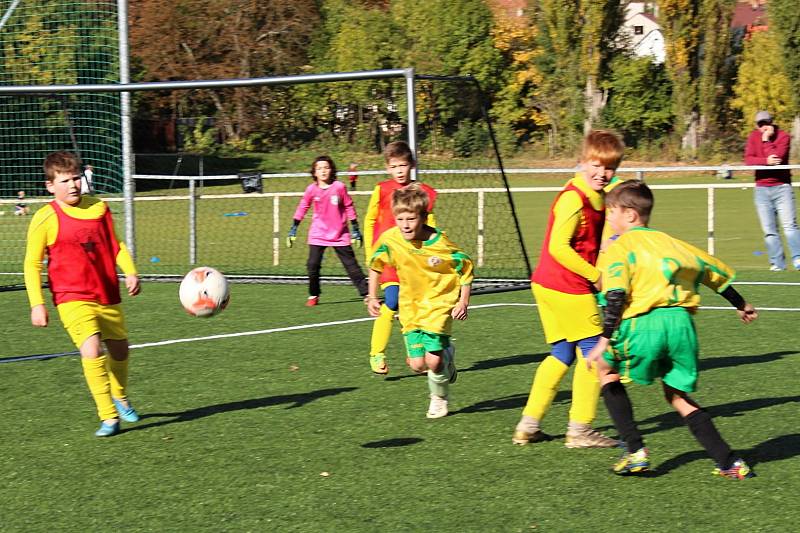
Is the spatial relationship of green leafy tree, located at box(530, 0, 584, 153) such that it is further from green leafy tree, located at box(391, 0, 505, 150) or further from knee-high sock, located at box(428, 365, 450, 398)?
knee-high sock, located at box(428, 365, 450, 398)

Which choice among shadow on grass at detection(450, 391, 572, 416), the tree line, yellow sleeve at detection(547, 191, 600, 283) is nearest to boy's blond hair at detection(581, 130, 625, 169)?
yellow sleeve at detection(547, 191, 600, 283)

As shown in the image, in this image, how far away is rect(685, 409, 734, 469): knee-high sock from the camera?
556 cm

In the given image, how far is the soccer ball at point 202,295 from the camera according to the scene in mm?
7477

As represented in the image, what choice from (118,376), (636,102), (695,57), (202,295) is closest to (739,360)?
(202,295)

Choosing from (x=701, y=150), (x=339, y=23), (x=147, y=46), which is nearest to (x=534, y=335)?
(x=701, y=150)

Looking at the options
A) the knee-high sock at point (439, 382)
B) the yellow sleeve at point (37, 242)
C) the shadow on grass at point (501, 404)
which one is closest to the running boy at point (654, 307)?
the knee-high sock at point (439, 382)

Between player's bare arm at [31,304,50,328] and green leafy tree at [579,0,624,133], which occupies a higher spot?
green leafy tree at [579,0,624,133]

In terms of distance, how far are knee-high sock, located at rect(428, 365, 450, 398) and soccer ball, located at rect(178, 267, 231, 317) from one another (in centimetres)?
145

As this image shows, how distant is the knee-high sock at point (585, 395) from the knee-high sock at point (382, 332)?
94.3 inches

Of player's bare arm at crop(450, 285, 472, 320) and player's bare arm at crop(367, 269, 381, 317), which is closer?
player's bare arm at crop(450, 285, 472, 320)

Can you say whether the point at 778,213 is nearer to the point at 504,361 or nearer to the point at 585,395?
Answer: the point at 504,361

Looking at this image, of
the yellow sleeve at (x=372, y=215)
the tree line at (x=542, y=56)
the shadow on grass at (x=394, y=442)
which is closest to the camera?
the shadow on grass at (x=394, y=442)

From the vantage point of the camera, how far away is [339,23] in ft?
196

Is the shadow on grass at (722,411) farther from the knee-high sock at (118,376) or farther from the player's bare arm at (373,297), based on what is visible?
the knee-high sock at (118,376)
